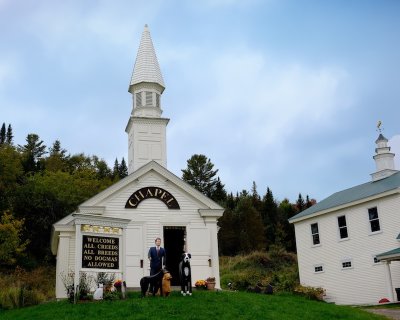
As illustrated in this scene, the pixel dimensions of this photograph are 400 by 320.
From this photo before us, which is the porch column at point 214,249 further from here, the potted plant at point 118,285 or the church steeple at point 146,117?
the potted plant at point 118,285

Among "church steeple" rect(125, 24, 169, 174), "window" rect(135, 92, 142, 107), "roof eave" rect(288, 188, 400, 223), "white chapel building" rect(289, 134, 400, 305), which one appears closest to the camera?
"church steeple" rect(125, 24, 169, 174)

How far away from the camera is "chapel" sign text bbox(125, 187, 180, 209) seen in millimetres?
25125

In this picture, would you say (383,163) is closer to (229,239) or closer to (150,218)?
(150,218)

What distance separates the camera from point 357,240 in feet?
107

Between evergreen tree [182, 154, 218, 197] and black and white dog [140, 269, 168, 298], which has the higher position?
evergreen tree [182, 154, 218, 197]

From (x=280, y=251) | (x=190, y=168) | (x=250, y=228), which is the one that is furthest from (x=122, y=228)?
(x=190, y=168)

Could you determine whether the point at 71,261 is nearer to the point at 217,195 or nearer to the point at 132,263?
the point at 132,263

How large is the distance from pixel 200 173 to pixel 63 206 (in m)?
34.2

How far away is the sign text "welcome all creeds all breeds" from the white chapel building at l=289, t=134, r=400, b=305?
15.3 m

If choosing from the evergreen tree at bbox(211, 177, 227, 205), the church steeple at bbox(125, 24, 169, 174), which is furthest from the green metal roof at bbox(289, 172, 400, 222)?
the evergreen tree at bbox(211, 177, 227, 205)

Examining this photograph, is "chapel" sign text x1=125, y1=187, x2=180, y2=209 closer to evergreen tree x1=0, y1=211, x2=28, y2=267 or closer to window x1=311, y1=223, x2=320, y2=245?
window x1=311, y1=223, x2=320, y2=245

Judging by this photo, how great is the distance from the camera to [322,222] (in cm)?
3569

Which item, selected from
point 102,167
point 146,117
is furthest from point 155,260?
point 102,167

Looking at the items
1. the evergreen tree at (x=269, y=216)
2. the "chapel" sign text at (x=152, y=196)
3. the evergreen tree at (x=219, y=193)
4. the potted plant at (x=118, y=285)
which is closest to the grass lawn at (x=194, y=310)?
the potted plant at (x=118, y=285)
